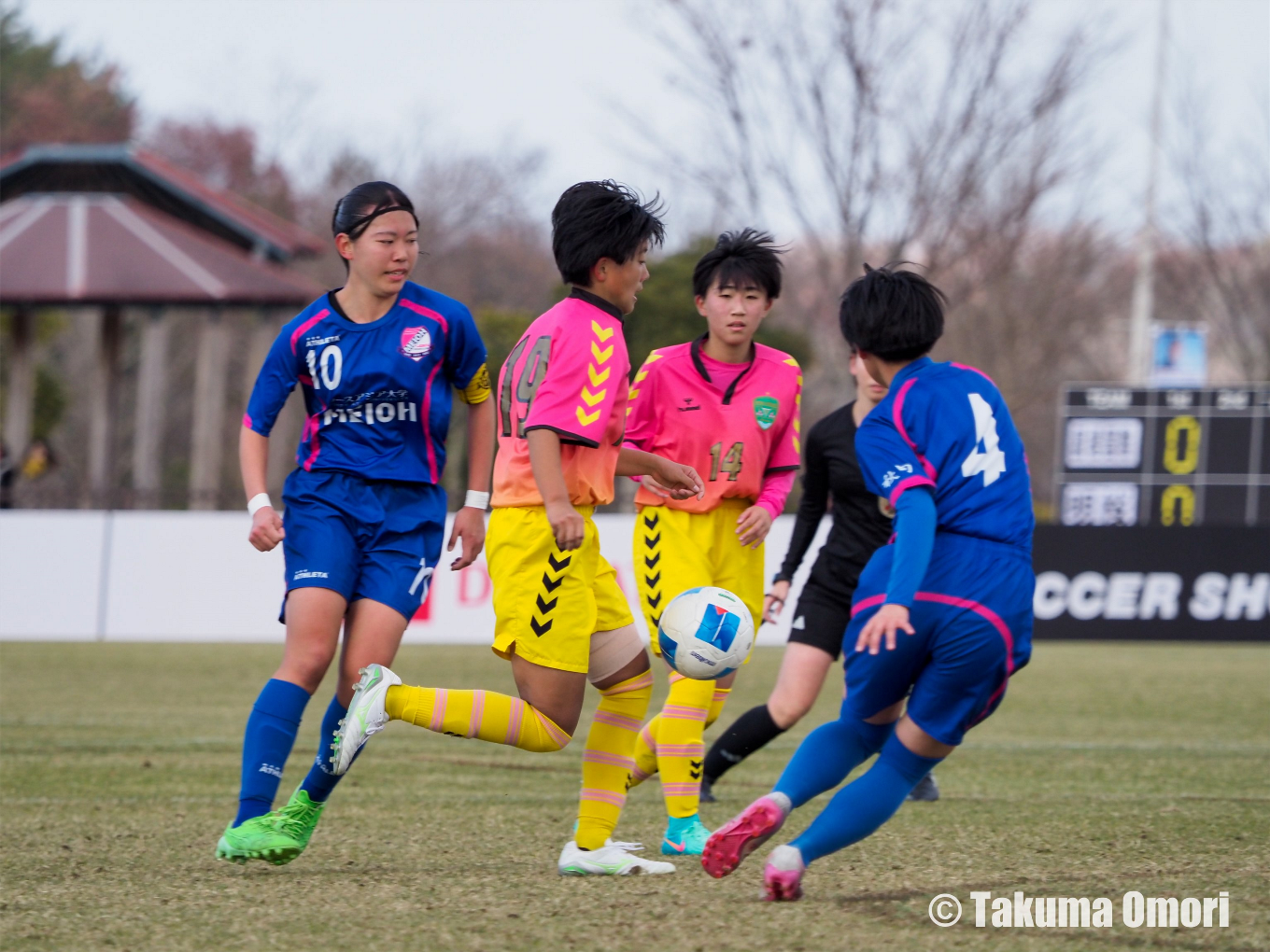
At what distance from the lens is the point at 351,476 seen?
4.60 m

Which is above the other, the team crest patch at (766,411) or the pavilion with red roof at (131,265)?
the pavilion with red roof at (131,265)

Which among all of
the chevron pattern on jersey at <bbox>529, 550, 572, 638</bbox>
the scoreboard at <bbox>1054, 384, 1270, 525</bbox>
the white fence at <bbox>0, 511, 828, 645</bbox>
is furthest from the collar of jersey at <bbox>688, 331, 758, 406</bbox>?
the scoreboard at <bbox>1054, 384, 1270, 525</bbox>

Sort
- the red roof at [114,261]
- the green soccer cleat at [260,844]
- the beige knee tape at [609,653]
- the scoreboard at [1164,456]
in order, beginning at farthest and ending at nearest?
the red roof at [114,261]
the scoreboard at [1164,456]
the beige knee tape at [609,653]
the green soccer cleat at [260,844]

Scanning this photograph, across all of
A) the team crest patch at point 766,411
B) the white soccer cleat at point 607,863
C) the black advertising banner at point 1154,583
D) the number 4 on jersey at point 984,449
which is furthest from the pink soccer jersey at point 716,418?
the black advertising banner at point 1154,583

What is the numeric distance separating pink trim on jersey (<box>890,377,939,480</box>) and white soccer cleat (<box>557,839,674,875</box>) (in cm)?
152

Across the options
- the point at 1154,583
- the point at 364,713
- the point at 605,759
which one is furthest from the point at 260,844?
the point at 1154,583

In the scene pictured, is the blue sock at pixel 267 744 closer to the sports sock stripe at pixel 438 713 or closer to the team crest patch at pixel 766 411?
the sports sock stripe at pixel 438 713

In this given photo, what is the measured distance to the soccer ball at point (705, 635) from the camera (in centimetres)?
472

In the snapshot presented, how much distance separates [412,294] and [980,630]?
80.7 inches

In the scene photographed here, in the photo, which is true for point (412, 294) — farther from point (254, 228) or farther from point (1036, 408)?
point (1036, 408)

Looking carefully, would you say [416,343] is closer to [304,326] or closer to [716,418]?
[304,326]

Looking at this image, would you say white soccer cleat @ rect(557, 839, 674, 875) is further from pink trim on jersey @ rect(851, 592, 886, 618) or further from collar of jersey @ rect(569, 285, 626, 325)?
collar of jersey @ rect(569, 285, 626, 325)

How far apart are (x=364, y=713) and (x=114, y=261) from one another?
20.4m

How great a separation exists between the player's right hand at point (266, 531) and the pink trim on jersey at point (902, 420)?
1810 millimetres
